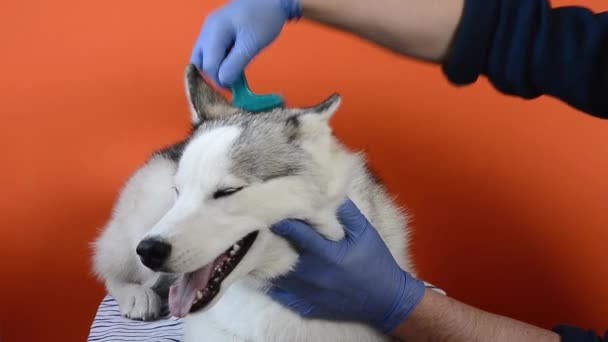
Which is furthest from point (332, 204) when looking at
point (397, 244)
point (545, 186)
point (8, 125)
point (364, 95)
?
point (8, 125)

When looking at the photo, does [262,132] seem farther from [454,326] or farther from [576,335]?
[576,335]

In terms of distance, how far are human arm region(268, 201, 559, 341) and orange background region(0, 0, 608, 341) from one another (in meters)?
0.57

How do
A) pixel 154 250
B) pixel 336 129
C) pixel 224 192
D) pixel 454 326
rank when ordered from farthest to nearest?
1. pixel 336 129
2. pixel 454 326
3. pixel 224 192
4. pixel 154 250

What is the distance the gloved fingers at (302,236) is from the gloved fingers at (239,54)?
0.98 ft

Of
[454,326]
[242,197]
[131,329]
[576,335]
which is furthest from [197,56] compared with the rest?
[576,335]

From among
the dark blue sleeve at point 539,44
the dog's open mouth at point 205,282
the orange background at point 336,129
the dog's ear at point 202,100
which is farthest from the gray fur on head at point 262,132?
the orange background at point 336,129

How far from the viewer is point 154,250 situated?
0.77m

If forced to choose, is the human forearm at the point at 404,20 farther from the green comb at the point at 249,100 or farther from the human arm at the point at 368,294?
the human arm at the point at 368,294

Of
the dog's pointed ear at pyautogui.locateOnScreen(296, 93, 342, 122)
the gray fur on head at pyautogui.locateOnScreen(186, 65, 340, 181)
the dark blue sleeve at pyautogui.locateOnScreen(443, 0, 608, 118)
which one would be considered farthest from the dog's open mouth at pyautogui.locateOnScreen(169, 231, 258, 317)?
the dark blue sleeve at pyautogui.locateOnScreen(443, 0, 608, 118)

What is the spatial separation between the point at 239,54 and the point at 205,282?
40 centimetres

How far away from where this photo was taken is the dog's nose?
2.52 feet

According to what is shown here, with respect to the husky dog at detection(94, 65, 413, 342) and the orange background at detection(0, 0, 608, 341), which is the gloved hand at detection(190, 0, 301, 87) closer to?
the husky dog at detection(94, 65, 413, 342)

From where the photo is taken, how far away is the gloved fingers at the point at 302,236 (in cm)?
89

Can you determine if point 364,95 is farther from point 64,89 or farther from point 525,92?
point 64,89
